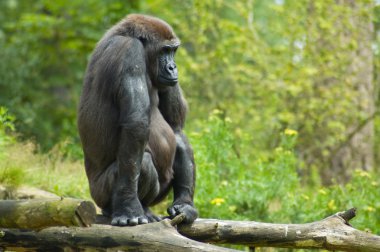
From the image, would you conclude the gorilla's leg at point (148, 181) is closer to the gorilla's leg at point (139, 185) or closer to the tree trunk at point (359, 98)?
the gorilla's leg at point (139, 185)

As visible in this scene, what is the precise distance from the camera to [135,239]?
4.88m

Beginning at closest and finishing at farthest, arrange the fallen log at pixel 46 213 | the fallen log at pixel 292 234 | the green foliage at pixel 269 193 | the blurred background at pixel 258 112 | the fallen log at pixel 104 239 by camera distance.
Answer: the fallen log at pixel 46 213 < the fallen log at pixel 104 239 < the fallen log at pixel 292 234 < the green foliage at pixel 269 193 < the blurred background at pixel 258 112

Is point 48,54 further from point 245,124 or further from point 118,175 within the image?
point 118,175

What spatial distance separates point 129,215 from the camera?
5520 mm

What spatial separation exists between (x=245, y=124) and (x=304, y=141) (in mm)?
1431

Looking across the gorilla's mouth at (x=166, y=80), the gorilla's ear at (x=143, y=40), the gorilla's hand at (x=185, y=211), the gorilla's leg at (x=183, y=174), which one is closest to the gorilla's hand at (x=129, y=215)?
the gorilla's hand at (x=185, y=211)

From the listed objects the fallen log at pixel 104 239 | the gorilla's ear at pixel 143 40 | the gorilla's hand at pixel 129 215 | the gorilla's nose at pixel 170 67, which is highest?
the gorilla's ear at pixel 143 40

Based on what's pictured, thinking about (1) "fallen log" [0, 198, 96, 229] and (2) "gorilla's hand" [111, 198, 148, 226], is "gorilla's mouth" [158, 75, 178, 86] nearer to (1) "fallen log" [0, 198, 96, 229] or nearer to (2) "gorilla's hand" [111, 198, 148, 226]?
(2) "gorilla's hand" [111, 198, 148, 226]

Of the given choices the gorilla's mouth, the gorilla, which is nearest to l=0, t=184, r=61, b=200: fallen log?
the gorilla

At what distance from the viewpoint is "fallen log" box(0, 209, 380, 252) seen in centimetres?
485

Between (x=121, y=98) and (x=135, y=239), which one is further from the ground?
(x=121, y=98)

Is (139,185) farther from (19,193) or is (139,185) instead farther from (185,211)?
(19,193)

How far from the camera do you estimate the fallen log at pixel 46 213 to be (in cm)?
436

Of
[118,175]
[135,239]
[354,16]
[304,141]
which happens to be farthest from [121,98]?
[354,16]
